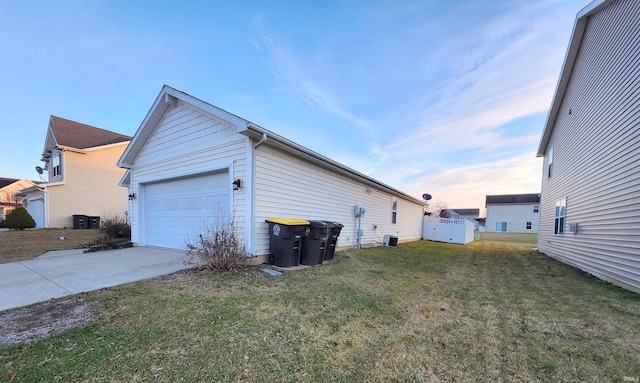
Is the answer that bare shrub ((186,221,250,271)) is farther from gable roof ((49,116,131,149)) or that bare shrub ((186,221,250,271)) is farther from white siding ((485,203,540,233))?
white siding ((485,203,540,233))

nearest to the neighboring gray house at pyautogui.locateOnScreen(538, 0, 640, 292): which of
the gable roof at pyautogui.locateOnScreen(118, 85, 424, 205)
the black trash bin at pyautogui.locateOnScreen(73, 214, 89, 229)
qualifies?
the gable roof at pyautogui.locateOnScreen(118, 85, 424, 205)

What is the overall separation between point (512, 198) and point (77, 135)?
162 feet

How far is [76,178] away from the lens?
57.2 ft

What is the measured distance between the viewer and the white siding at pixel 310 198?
20.4 feet

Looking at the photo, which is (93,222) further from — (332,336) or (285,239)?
(332,336)

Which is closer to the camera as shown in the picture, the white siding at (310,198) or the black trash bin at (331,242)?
the white siding at (310,198)

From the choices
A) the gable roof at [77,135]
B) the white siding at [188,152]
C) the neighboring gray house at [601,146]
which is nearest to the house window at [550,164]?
the neighboring gray house at [601,146]

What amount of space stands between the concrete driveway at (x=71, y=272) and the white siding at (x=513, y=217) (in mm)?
41988

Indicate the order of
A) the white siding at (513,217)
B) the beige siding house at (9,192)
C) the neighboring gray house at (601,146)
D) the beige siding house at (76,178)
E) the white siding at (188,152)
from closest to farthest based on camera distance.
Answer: the neighboring gray house at (601,146), the white siding at (188,152), the beige siding house at (76,178), the beige siding house at (9,192), the white siding at (513,217)

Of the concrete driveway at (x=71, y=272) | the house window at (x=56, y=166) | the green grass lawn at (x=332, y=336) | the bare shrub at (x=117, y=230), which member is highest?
the house window at (x=56, y=166)

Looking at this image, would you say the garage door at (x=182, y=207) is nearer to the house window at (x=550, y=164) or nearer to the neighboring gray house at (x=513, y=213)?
the house window at (x=550, y=164)

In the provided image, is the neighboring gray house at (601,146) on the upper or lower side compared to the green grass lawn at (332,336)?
upper

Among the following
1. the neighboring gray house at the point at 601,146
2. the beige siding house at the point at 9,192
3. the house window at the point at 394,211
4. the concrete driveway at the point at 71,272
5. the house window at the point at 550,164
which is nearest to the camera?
the concrete driveway at the point at 71,272

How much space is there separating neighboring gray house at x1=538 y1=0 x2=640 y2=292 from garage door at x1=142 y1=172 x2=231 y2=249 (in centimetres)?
868
